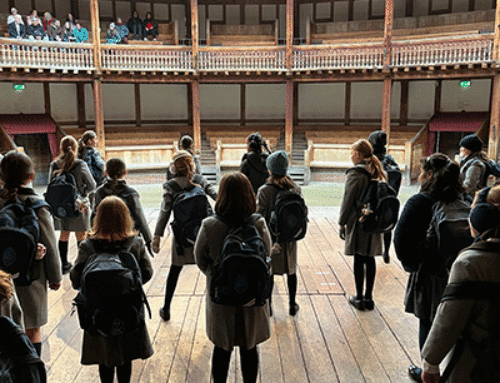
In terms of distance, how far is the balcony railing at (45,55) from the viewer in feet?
45.5

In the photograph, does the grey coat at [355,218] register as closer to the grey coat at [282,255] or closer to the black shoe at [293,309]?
the grey coat at [282,255]

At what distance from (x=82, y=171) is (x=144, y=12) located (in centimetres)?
1682

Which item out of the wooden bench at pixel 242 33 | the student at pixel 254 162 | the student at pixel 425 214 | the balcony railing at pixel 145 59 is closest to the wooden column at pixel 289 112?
the balcony railing at pixel 145 59

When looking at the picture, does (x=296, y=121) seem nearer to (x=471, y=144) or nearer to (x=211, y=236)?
(x=471, y=144)

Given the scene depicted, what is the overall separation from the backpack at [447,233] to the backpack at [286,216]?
137cm

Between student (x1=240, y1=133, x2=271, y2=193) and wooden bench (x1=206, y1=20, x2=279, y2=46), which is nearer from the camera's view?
student (x1=240, y1=133, x2=271, y2=193)

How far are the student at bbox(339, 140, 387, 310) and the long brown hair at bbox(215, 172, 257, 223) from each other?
1.82m

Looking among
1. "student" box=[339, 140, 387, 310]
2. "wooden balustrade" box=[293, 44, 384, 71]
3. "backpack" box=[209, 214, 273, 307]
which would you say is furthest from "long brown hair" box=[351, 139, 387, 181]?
"wooden balustrade" box=[293, 44, 384, 71]

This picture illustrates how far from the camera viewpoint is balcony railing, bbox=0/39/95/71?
1387cm

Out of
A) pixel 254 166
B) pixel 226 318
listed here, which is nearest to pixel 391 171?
pixel 254 166

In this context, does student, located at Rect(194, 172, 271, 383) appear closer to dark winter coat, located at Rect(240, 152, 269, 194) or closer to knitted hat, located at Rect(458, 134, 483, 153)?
dark winter coat, located at Rect(240, 152, 269, 194)

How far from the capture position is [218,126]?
1997 cm

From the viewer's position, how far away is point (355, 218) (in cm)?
452

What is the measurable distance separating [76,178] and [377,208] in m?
3.54
